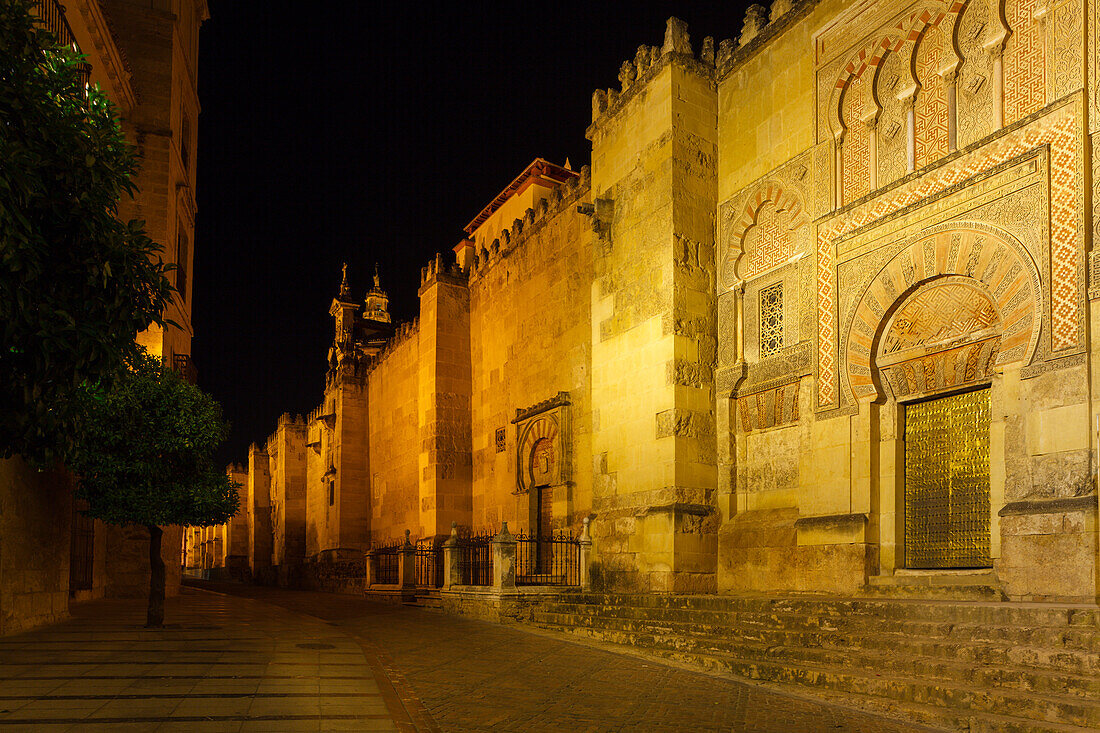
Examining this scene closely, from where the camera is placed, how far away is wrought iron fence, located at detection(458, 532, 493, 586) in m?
15.7

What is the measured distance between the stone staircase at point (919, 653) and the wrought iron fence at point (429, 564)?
9.50 metres

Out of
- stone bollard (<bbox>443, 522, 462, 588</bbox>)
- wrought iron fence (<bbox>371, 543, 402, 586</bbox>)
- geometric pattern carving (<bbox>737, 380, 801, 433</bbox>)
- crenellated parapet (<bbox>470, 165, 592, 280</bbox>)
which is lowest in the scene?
wrought iron fence (<bbox>371, 543, 402, 586</bbox>)

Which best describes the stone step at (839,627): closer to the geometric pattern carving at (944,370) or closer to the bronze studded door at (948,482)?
the bronze studded door at (948,482)

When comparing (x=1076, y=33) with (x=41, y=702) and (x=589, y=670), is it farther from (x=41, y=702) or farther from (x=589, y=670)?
(x=41, y=702)

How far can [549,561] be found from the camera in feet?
52.4

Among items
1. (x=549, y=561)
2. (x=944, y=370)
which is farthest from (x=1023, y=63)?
(x=549, y=561)

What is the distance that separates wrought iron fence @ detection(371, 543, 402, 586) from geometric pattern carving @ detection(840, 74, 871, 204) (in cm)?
1405

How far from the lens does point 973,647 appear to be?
619 cm

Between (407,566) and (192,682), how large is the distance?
11.6m

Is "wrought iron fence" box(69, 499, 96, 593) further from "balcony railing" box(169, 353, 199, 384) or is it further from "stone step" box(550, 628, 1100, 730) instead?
"stone step" box(550, 628, 1100, 730)

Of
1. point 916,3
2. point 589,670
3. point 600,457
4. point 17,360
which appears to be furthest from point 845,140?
point 17,360

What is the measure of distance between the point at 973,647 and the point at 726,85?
30.0 ft

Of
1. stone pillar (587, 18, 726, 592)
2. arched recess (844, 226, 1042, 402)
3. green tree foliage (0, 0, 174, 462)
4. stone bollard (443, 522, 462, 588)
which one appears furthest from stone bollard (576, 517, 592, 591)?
green tree foliage (0, 0, 174, 462)

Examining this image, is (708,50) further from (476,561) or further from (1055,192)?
(476,561)
